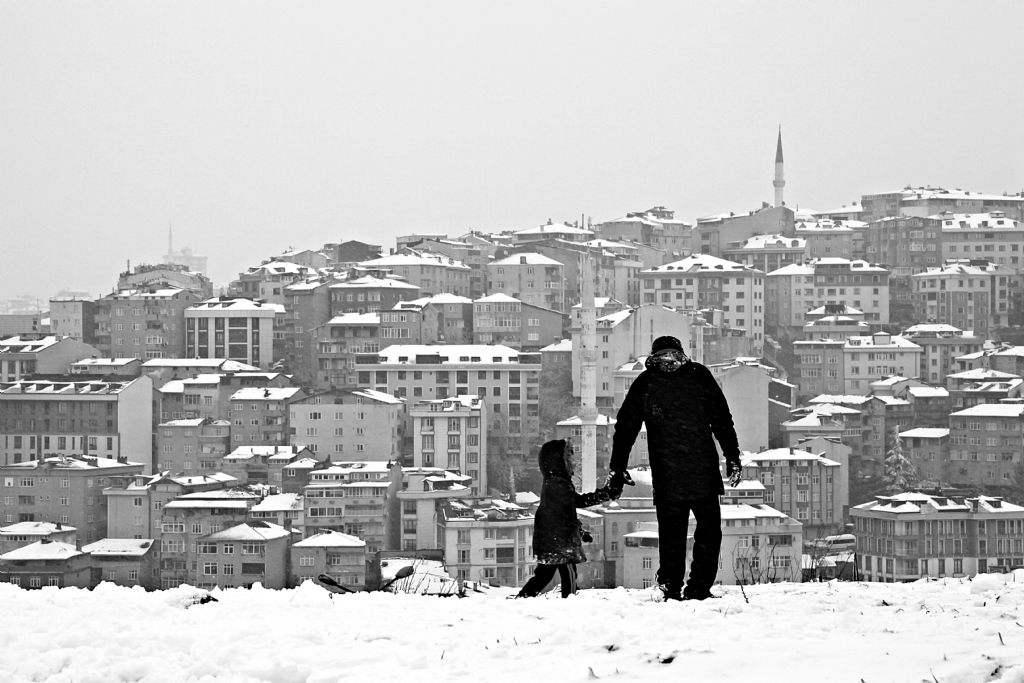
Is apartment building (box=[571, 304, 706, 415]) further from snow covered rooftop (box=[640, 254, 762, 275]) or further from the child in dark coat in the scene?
the child in dark coat

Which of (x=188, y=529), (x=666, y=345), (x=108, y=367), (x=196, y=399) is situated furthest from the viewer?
(x=108, y=367)

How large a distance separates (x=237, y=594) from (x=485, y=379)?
34709 mm

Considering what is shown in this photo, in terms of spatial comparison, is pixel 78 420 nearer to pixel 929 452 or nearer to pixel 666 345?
pixel 929 452

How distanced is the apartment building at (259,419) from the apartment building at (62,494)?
4.67 m

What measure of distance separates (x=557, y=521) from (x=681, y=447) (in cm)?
96

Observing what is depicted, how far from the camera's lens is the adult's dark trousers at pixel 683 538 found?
5609 millimetres

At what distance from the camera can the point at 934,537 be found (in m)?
29.2

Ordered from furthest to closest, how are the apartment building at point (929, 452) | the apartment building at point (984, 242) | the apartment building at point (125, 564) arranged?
the apartment building at point (984, 242) → the apartment building at point (929, 452) → the apartment building at point (125, 564)

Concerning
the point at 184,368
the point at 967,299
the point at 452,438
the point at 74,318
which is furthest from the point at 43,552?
the point at 967,299

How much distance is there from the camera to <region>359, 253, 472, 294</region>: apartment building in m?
51.4

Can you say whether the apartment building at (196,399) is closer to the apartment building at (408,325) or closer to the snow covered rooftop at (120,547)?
the apartment building at (408,325)

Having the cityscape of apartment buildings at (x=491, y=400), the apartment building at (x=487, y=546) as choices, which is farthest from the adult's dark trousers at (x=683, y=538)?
the apartment building at (x=487, y=546)

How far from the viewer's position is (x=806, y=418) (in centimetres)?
3944

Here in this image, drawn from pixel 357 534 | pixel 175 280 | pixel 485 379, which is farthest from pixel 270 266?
pixel 357 534
